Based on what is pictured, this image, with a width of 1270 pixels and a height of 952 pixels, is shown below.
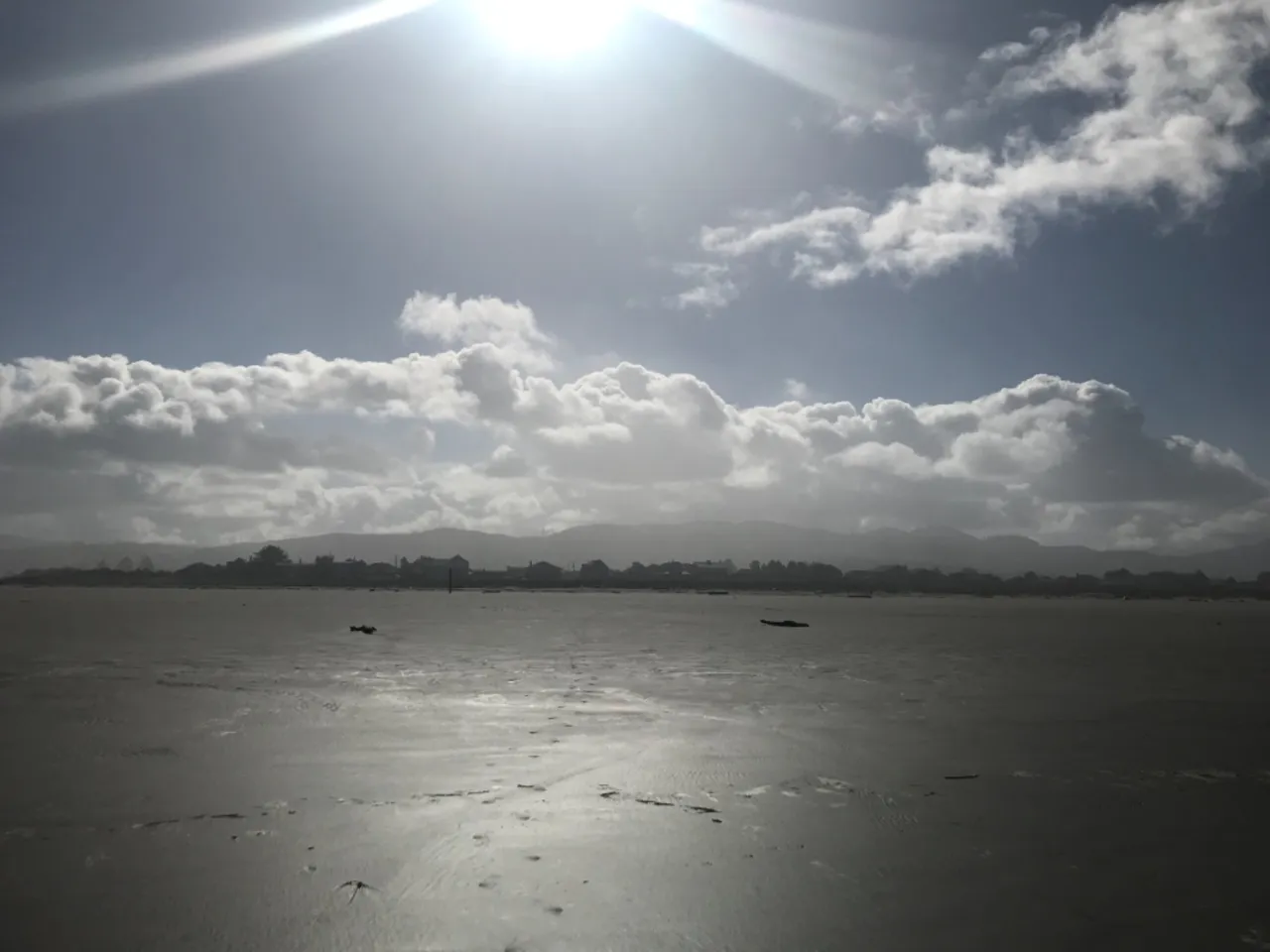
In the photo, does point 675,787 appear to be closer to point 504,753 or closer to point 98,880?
point 504,753

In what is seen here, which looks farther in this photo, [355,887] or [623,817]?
[623,817]

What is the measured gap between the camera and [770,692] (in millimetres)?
29938

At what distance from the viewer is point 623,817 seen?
43.1ft

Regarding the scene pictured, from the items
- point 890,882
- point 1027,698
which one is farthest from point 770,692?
point 890,882

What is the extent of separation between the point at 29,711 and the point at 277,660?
664 inches

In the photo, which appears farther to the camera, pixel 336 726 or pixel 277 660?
pixel 277 660

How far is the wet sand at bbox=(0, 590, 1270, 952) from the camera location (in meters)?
9.11

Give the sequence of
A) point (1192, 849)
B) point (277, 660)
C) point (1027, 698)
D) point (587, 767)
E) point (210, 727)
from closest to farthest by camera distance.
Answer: point (1192, 849) → point (587, 767) → point (210, 727) → point (1027, 698) → point (277, 660)

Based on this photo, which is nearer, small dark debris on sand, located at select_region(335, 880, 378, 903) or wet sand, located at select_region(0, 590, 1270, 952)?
wet sand, located at select_region(0, 590, 1270, 952)

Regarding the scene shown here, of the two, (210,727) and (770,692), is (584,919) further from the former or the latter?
(770,692)

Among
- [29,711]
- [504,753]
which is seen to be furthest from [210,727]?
[504,753]

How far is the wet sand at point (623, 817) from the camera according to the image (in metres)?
9.11

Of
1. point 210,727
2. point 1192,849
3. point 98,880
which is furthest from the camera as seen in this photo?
point 210,727

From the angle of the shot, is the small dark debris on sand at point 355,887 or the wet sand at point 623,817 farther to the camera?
the small dark debris on sand at point 355,887
